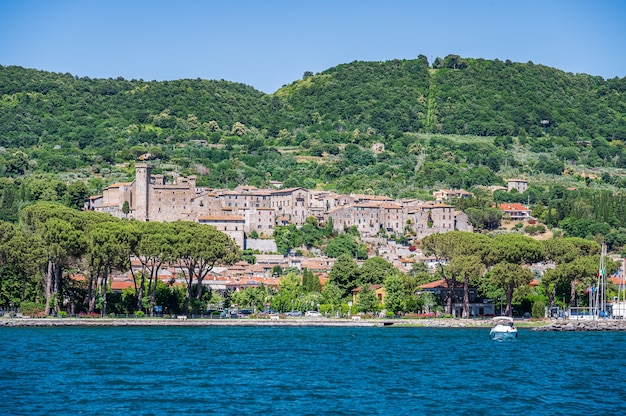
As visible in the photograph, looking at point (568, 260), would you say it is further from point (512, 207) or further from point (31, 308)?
point (512, 207)

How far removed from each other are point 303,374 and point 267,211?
85.5 m

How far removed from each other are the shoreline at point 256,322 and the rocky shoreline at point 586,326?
2.23 m

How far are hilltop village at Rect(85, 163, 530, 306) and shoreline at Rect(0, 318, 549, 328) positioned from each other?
39.4 meters

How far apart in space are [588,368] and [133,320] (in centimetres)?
3614

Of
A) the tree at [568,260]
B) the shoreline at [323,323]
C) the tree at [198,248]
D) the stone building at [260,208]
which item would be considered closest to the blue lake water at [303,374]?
the shoreline at [323,323]

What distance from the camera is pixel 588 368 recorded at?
49469 millimetres

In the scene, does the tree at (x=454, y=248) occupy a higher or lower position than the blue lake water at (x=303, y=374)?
higher

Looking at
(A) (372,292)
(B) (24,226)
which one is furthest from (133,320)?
(A) (372,292)

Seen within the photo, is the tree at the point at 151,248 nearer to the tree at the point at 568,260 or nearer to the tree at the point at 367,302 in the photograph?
the tree at the point at 367,302

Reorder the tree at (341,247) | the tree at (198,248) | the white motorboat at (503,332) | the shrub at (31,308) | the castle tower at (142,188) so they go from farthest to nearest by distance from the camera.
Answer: the castle tower at (142,188) < the tree at (341,247) < the tree at (198,248) < the shrub at (31,308) < the white motorboat at (503,332)

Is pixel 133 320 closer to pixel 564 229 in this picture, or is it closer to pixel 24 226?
pixel 24 226

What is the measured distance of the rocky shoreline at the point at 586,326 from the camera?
74.9 meters

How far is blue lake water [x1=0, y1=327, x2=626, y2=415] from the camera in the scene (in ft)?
123

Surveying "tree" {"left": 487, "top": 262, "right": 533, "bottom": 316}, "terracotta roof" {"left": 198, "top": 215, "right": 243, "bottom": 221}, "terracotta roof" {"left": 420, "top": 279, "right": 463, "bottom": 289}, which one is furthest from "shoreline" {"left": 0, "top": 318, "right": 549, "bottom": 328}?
"terracotta roof" {"left": 198, "top": 215, "right": 243, "bottom": 221}
